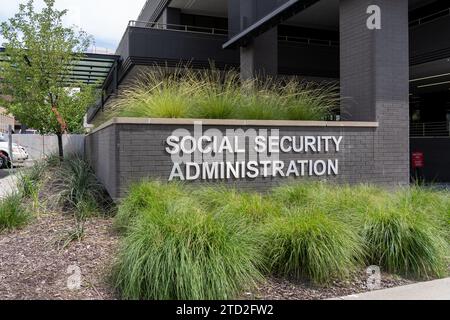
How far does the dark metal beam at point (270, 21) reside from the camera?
1152 centimetres

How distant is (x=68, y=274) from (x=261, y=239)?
2181 mm

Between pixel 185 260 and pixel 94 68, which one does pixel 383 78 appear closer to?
pixel 185 260

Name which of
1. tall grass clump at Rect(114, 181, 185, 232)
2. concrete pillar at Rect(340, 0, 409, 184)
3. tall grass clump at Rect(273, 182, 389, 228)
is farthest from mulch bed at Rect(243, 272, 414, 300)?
concrete pillar at Rect(340, 0, 409, 184)

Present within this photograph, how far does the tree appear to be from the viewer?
1564 cm

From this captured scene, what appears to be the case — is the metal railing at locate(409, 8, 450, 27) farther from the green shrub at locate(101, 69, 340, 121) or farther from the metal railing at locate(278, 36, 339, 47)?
the green shrub at locate(101, 69, 340, 121)

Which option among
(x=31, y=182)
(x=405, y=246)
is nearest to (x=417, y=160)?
(x=405, y=246)

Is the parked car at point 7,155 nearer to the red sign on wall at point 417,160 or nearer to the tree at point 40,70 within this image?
the tree at point 40,70

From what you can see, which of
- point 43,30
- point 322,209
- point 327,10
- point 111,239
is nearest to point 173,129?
point 111,239

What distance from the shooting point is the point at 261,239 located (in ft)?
17.1

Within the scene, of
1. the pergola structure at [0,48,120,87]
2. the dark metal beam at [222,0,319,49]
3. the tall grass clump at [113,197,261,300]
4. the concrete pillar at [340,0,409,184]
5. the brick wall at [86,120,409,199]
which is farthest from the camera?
the pergola structure at [0,48,120,87]

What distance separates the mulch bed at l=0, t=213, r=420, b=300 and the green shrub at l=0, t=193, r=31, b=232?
0.35 metres

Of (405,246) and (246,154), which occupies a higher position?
(246,154)

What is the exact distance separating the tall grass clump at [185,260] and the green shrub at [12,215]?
2944 mm

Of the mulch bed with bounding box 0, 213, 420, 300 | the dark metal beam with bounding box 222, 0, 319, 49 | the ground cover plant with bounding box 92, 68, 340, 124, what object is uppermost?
the dark metal beam with bounding box 222, 0, 319, 49
